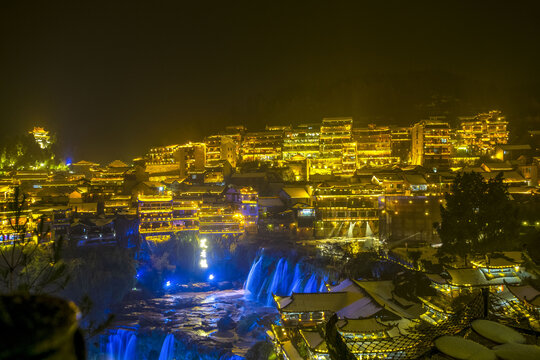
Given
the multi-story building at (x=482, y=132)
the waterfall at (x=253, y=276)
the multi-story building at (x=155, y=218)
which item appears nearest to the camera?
the waterfall at (x=253, y=276)

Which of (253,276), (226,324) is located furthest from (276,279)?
(226,324)

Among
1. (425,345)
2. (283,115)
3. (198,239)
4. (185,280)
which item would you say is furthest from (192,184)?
(425,345)

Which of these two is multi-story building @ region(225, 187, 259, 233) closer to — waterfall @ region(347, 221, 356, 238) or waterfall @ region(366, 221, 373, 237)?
waterfall @ region(347, 221, 356, 238)

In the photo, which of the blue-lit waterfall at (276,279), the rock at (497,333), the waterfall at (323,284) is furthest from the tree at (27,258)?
the waterfall at (323,284)

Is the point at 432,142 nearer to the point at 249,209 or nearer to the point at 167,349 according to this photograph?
the point at 249,209

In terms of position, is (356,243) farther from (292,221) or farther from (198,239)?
(198,239)

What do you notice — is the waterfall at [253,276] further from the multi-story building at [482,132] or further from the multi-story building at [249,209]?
the multi-story building at [482,132]
